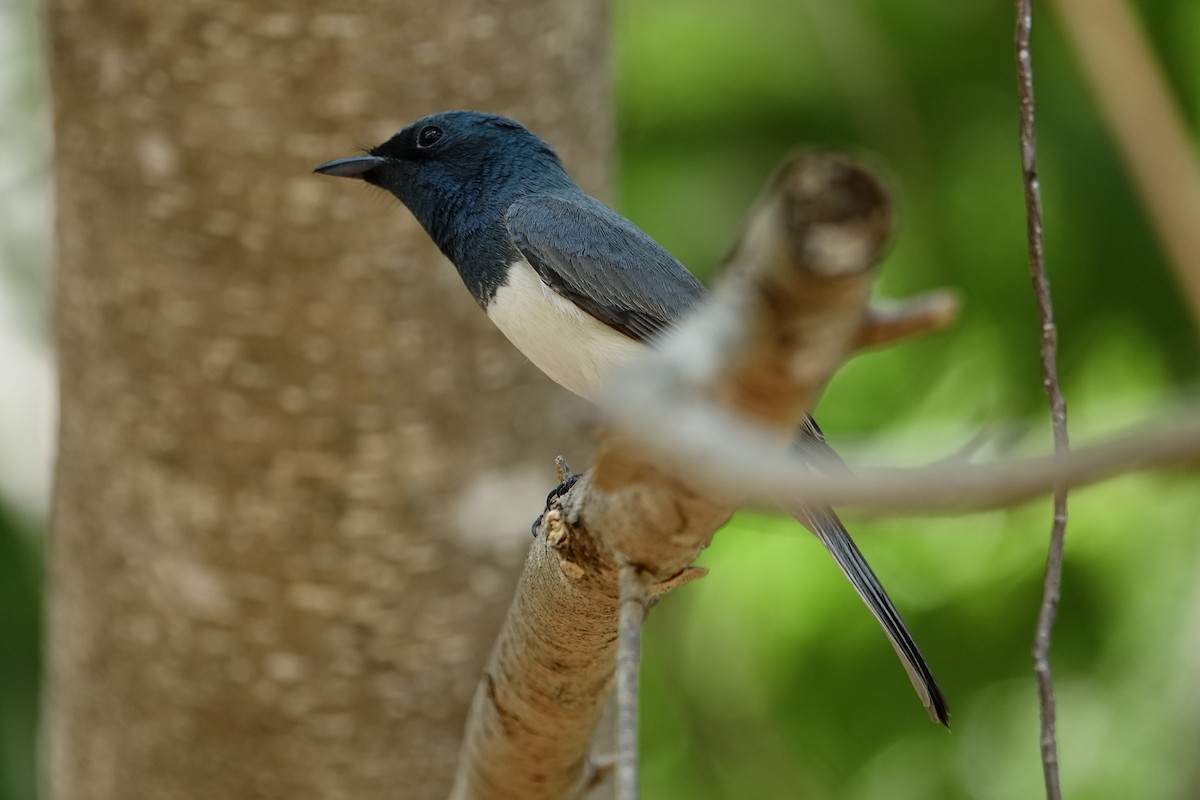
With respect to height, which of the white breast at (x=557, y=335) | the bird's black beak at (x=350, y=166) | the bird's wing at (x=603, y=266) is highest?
the bird's black beak at (x=350, y=166)

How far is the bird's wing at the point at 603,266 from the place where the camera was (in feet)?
8.96

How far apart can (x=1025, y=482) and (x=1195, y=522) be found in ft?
13.0

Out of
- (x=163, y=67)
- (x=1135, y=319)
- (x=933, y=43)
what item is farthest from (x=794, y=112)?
(x=163, y=67)

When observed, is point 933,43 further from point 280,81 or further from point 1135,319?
point 280,81

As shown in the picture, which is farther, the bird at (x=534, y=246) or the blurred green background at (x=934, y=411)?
the blurred green background at (x=934, y=411)

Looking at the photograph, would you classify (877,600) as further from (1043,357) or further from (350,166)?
(350,166)

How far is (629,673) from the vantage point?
Answer: 122cm

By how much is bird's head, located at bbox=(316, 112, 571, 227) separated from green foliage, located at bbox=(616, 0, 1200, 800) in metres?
1.37

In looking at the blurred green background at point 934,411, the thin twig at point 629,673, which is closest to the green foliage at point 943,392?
the blurred green background at point 934,411

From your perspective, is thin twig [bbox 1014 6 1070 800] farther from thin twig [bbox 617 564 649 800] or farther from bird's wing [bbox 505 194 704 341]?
bird's wing [bbox 505 194 704 341]

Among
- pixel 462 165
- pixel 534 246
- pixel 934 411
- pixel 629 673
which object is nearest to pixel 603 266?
pixel 534 246

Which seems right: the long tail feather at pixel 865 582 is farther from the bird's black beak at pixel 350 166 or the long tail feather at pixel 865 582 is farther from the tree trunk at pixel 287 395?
the bird's black beak at pixel 350 166

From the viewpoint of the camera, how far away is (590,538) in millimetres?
1621

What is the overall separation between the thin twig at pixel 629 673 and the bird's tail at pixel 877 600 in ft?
2.35
